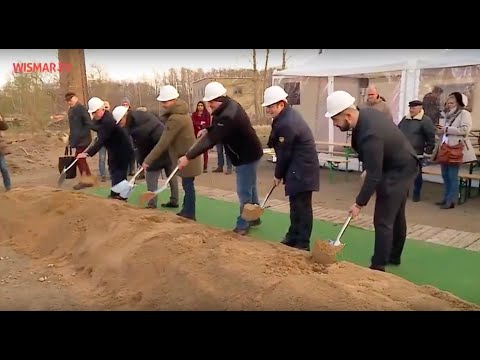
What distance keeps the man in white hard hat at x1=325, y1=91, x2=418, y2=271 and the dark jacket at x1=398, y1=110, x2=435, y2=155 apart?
2.81 metres

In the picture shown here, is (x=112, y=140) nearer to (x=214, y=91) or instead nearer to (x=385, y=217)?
(x=214, y=91)

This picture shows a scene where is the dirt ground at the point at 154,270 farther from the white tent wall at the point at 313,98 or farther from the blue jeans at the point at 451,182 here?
the white tent wall at the point at 313,98

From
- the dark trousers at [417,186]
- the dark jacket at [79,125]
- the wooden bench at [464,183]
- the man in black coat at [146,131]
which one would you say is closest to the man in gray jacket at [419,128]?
the dark trousers at [417,186]

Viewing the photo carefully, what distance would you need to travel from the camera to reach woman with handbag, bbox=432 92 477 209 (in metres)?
6.15

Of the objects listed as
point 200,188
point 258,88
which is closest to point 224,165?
point 200,188

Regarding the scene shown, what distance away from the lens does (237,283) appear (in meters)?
3.03

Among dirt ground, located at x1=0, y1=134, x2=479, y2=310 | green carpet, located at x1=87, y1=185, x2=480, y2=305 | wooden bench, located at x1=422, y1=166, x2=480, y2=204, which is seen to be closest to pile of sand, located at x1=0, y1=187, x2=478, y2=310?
dirt ground, located at x1=0, y1=134, x2=479, y2=310

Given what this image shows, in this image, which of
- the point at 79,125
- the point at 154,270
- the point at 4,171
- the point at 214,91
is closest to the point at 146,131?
the point at 214,91

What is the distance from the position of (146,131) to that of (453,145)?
423cm

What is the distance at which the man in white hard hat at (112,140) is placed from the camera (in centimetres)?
593

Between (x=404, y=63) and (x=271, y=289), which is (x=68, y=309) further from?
(x=404, y=63)

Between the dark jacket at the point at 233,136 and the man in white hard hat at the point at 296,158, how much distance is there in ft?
1.41

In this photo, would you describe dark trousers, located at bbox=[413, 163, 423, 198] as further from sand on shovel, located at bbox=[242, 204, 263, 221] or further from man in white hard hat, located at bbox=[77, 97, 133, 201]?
man in white hard hat, located at bbox=[77, 97, 133, 201]

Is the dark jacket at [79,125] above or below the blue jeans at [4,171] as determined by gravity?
above
